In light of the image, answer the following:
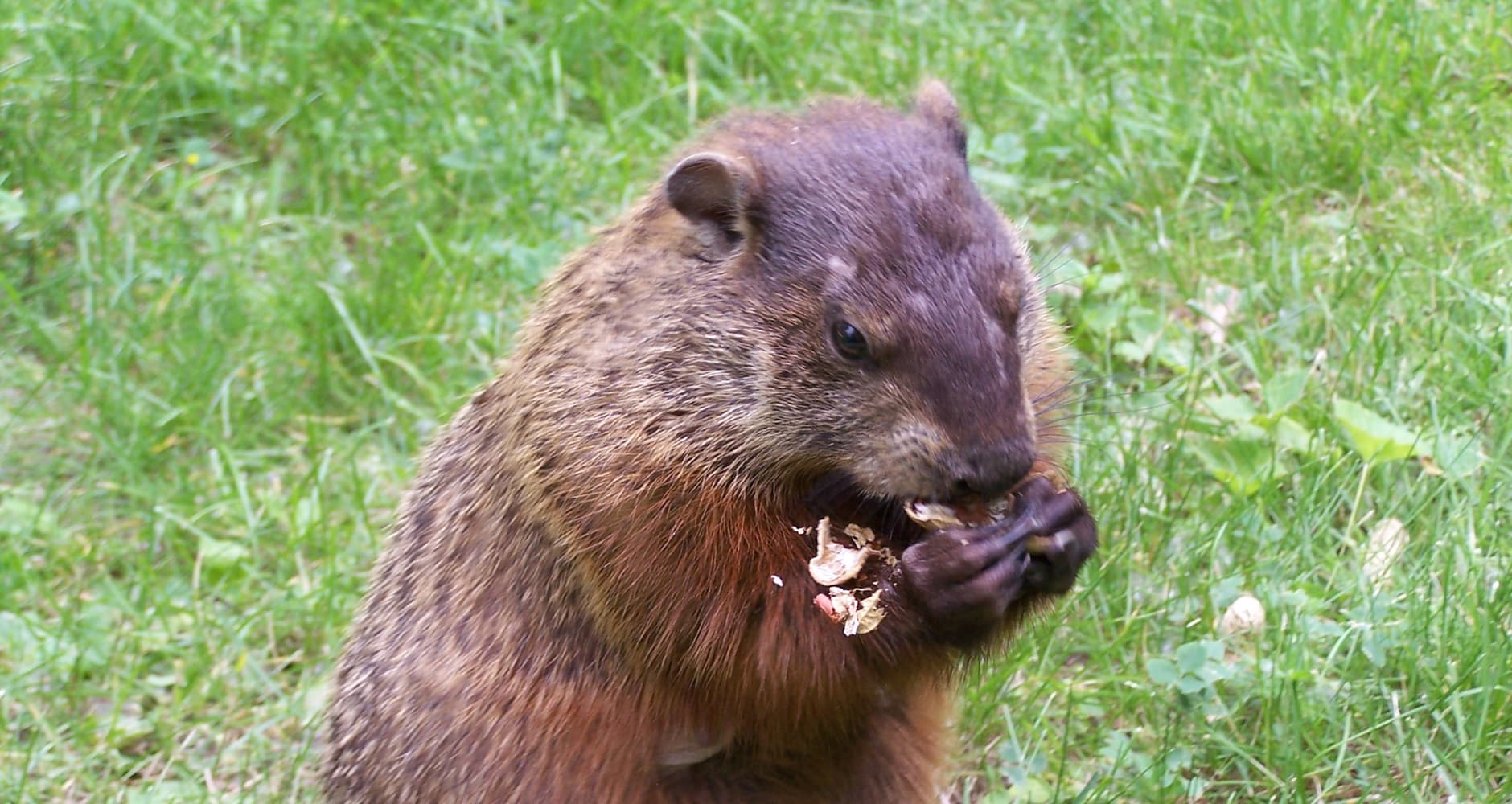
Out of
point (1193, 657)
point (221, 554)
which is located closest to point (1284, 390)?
point (1193, 657)

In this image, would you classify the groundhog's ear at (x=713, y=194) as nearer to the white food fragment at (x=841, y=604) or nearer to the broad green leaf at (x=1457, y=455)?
the white food fragment at (x=841, y=604)

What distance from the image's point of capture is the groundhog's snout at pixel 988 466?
2.92 metres

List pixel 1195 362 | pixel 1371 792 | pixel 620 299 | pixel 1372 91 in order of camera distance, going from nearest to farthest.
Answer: pixel 620 299, pixel 1371 792, pixel 1195 362, pixel 1372 91

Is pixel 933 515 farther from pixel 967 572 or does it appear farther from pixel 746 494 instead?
pixel 746 494

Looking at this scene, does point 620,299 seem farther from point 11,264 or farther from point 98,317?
point 11,264

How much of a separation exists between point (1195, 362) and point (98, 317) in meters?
3.50

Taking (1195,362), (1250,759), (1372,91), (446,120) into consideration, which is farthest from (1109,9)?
(1250,759)

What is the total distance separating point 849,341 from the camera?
120 inches

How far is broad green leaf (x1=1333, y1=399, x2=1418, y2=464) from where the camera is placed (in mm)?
4438

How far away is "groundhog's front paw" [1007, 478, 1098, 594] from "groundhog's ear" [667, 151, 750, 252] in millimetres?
741

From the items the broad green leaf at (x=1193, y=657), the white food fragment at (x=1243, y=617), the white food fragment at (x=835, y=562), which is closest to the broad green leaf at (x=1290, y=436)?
the white food fragment at (x=1243, y=617)

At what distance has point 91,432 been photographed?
5340 millimetres

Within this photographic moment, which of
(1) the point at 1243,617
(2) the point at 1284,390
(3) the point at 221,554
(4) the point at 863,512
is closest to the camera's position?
(4) the point at 863,512

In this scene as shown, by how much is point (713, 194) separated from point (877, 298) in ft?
1.51
